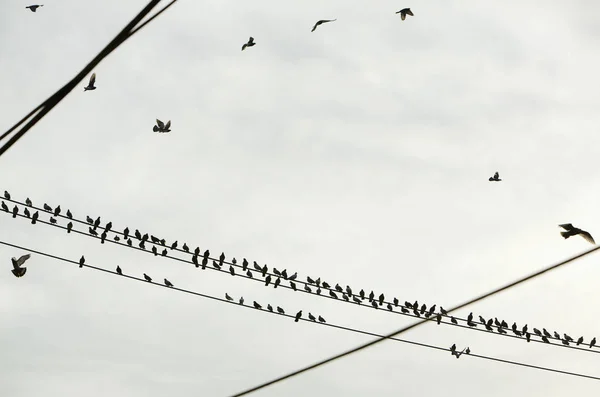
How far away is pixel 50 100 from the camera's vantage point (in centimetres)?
198

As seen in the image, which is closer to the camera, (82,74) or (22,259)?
(82,74)

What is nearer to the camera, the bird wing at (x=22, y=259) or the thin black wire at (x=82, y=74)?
the thin black wire at (x=82, y=74)

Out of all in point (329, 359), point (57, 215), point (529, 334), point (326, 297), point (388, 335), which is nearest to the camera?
point (388, 335)

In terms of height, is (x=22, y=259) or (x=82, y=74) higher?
(x=22, y=259)

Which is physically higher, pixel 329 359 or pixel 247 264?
pixel 247 264

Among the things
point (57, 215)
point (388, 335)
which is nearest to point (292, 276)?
point (57, 215)

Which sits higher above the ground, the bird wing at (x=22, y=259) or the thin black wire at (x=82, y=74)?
the bird wing at (x=22, y=259)

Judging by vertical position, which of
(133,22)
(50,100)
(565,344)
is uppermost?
(565,344)

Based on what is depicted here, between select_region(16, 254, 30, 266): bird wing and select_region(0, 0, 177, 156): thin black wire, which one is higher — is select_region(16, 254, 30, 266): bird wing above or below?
above

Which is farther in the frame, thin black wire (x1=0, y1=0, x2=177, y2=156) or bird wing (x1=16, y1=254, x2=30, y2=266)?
bird wing (x1=16, y1=254, x2=30, y2=266)

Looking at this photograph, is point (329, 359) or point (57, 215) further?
point (57, 215)

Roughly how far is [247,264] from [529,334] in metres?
5.19

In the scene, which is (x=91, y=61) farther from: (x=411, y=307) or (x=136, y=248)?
(x=411, y=307)

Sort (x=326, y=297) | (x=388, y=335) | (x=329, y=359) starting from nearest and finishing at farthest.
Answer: (x=388, y=335) → (x=329, y=359) → (x=326, y=297)
